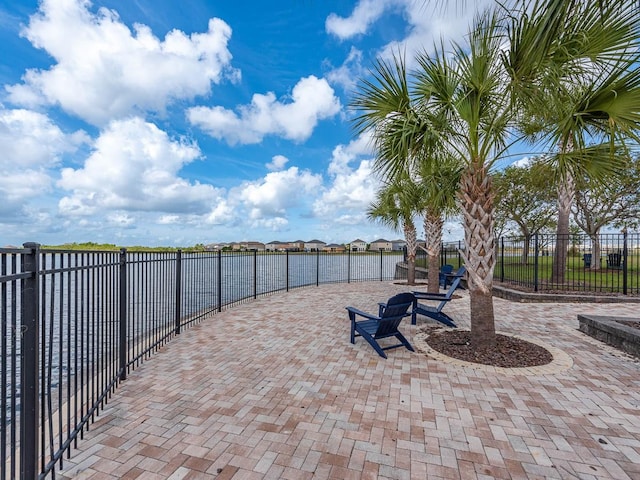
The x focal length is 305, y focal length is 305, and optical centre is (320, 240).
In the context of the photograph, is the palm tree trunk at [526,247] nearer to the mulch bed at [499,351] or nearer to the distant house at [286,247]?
the mulch bed at [499,351]

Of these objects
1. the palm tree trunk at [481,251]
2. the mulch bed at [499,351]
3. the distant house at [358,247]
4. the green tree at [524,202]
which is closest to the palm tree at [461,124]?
the palm tree trunk at [481,251]

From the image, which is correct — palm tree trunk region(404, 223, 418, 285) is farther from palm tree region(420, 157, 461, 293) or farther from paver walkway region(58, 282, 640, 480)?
paver walkway region(58, 282, 640, 480)

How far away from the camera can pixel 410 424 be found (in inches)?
114

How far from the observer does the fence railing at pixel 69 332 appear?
6.08 ft

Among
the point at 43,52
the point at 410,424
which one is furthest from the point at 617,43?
the point at 43,52

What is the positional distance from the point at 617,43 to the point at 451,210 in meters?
7.07

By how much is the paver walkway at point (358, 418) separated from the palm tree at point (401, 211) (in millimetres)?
7117

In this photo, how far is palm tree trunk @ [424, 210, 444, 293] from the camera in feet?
32.1

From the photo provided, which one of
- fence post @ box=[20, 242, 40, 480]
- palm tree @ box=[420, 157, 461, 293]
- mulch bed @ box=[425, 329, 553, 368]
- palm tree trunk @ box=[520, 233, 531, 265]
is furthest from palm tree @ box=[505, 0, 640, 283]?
palm tree trunk @ box=[520, 233, 531, 265]

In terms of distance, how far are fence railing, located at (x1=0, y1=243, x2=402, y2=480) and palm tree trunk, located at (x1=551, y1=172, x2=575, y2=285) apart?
1024 centimetres

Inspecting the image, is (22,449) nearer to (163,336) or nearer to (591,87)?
(163,336)

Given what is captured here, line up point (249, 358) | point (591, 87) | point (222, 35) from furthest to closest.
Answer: point (222, 35) → point (249, 358) → point (591, 87)

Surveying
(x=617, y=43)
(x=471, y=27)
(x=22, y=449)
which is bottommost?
(x=22, y=449)

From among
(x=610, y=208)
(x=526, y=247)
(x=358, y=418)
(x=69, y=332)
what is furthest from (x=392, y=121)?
(x=610, y=208)
